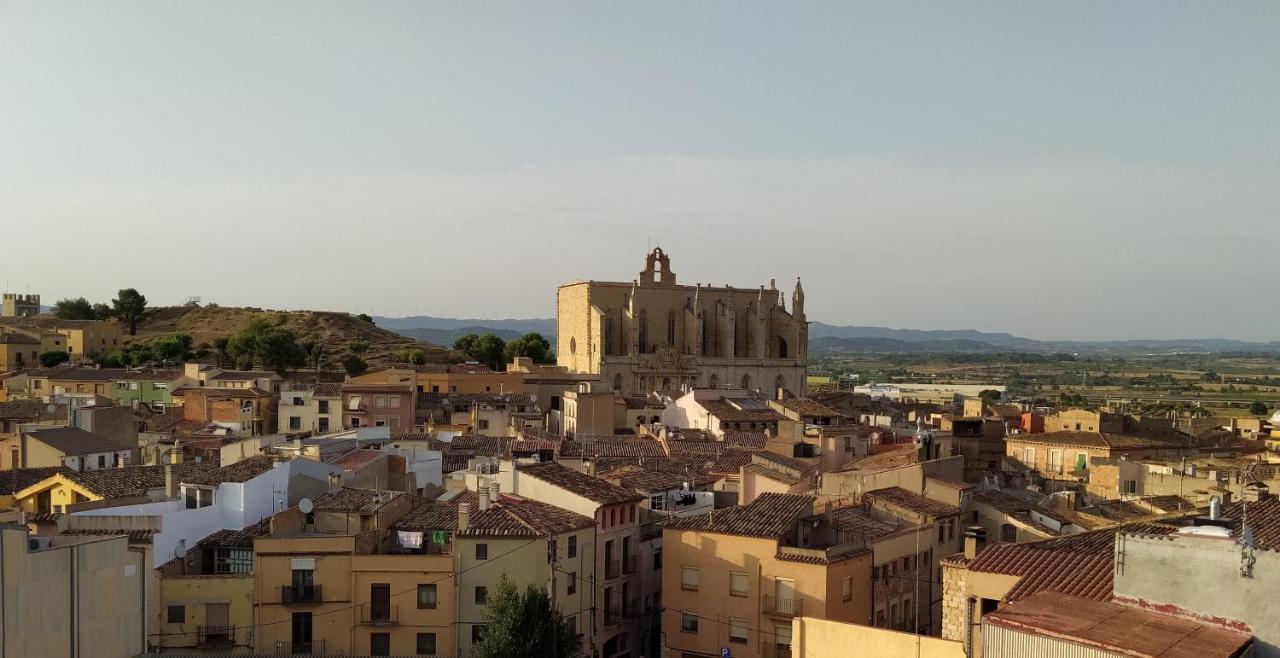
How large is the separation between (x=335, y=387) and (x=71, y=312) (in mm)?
81933

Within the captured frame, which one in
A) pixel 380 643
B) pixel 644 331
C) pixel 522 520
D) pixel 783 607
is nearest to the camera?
pixel 380 643

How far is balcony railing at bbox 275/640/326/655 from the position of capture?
2459cm

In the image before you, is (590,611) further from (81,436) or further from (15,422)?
(15,422)

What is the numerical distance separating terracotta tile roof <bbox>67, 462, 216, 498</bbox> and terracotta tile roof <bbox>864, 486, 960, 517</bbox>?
15.8 meters

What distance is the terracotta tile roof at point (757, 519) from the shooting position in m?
26.6

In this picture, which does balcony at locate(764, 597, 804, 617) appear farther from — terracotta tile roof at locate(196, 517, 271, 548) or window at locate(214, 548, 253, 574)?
window at locate(214, 548, 253, 574)

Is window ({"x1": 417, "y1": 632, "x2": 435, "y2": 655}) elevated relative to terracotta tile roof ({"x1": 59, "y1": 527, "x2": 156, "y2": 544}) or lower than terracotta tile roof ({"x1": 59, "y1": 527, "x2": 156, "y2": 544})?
lower

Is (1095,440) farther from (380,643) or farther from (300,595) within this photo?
(300,595)

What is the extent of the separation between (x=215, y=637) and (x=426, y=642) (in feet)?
12.7

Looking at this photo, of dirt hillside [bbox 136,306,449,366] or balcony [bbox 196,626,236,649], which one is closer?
balcony [bbox 196,626,236,649]

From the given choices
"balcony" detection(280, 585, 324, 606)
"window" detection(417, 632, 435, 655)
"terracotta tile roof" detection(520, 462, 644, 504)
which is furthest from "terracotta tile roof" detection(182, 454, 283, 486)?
"terracotta tile roof" detection(520, 462, 644, 504)

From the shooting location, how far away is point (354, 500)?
27.5 metres

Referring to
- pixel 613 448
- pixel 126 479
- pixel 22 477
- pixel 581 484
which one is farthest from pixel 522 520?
pixel 613 448

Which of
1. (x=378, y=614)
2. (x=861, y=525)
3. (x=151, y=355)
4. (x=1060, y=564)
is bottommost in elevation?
(x=378, y=614)
